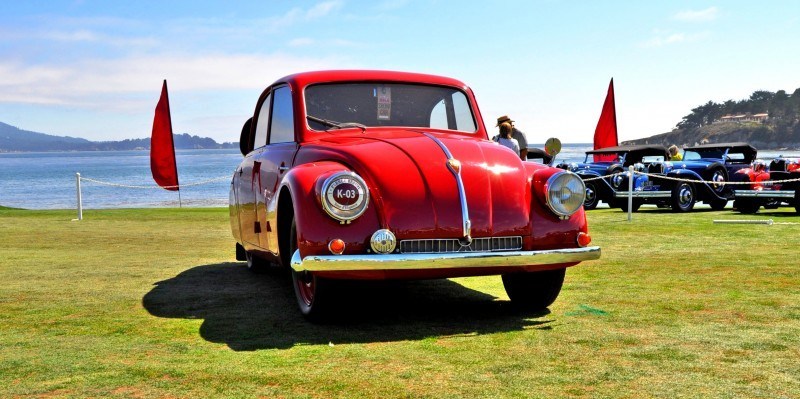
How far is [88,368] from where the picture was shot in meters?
4.17

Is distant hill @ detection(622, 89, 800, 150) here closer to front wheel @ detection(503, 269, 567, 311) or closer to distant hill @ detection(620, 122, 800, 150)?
distant hill @ detection(620, 122, 800, 150)

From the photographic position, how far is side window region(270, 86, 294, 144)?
6.49 m

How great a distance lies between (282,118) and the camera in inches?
266

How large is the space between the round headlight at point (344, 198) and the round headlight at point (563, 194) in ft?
4.04

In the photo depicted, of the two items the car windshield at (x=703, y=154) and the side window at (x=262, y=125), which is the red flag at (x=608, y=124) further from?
the side window at (x=262, y=125)

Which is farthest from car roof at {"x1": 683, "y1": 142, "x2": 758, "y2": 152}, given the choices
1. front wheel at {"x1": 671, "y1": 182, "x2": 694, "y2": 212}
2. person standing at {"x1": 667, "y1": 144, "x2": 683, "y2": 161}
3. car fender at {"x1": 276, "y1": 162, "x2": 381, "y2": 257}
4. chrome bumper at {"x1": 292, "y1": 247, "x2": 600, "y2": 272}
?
car fender at {"x1": 276, "y1": 162, "x2": 381, "y2": 257}

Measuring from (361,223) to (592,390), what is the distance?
185 centimetres

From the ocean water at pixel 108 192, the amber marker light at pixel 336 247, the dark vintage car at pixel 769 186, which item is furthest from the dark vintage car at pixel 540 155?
the amber marker light at pixel 336 247

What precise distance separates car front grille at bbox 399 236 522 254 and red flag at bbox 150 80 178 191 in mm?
19949

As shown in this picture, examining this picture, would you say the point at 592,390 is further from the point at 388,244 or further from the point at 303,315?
the point at 303,315

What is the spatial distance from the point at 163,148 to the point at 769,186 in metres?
16.0

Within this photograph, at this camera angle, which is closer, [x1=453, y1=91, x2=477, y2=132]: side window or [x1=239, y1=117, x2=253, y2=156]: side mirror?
[x1=453, y1=91, x2=477, y2=132]: side window

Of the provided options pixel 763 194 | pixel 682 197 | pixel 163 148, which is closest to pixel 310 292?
pixel 763 194

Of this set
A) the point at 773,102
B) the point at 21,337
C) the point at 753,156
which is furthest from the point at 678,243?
the point at 773,102
